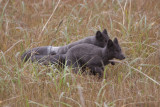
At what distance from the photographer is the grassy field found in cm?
417

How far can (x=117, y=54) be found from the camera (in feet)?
16.9

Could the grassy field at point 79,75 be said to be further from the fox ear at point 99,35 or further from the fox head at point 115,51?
the fox ear at point 99,35

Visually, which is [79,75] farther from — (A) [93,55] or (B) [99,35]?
(B) [99,35]

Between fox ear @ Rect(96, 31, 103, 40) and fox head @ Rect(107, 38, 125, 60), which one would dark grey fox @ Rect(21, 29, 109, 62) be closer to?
fox ear @ Rect(96, 31, 103, 40)

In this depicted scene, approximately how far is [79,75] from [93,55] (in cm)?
47

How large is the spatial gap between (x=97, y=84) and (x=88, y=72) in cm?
66

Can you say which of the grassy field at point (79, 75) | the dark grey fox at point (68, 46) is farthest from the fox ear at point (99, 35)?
the grassy field at point (79, 75)

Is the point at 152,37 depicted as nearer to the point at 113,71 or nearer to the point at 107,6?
the point at 113,71

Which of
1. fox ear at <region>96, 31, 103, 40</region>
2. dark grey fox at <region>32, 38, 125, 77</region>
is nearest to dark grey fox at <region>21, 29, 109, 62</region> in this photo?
fox ear at <region>96, 31, 103, 40</region>

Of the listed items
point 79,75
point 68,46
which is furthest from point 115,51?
point 68,46

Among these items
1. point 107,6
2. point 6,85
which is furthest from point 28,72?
point 107,6

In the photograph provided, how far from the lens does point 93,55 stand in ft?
17.4

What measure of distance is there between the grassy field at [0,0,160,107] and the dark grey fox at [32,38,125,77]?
8.1 inches

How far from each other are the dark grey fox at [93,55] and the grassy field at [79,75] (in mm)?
207
